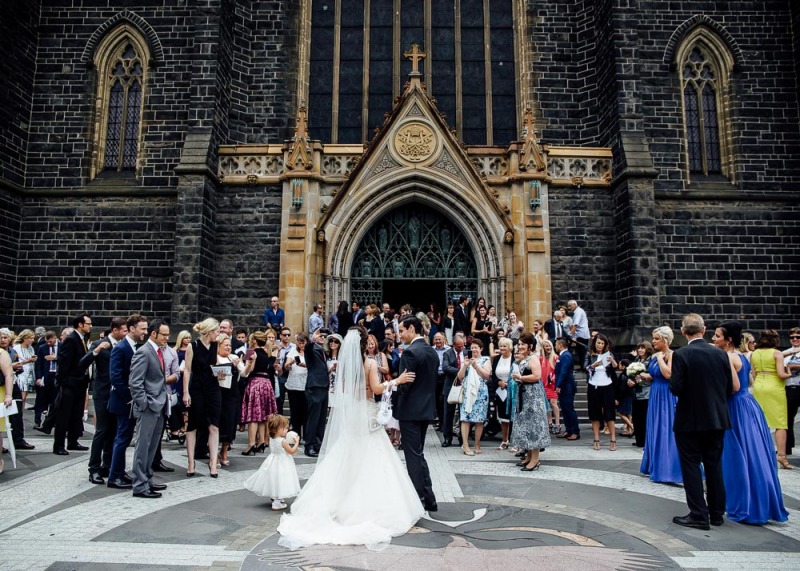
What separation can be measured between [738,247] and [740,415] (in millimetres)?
12151

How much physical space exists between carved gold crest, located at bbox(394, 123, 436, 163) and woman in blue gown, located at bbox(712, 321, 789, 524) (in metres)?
10.9

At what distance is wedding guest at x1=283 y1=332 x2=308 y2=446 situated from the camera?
950cm

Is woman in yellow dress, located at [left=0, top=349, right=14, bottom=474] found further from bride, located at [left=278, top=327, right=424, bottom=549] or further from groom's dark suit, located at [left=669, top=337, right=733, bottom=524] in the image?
groom's dark suit, located at [left=669, top=337, right=733, bottom=524]

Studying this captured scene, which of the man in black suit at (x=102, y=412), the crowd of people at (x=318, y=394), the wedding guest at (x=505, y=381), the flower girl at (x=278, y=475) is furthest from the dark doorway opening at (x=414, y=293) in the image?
the flower girl at (x=278, y=475)

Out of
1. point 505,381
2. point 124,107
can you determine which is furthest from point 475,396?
point 124,107

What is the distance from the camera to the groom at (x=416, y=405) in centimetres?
556

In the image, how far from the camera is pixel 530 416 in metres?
7.75

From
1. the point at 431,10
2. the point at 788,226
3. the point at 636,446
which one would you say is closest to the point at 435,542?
the point at 636,446

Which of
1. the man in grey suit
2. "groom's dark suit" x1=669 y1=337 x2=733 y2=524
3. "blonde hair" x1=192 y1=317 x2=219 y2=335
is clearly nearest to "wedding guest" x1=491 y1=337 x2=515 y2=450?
"groom's dark suit" x1=669 y1=337 x2=733 y2=524

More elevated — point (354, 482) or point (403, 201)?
point (403, 201)

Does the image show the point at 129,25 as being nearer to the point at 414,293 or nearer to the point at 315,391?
the point at 414,293

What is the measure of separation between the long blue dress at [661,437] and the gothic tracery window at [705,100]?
1186cm

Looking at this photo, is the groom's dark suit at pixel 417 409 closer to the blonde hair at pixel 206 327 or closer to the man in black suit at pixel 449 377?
the blonde hair at pixel 206 327

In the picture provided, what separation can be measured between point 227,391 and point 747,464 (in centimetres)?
611
